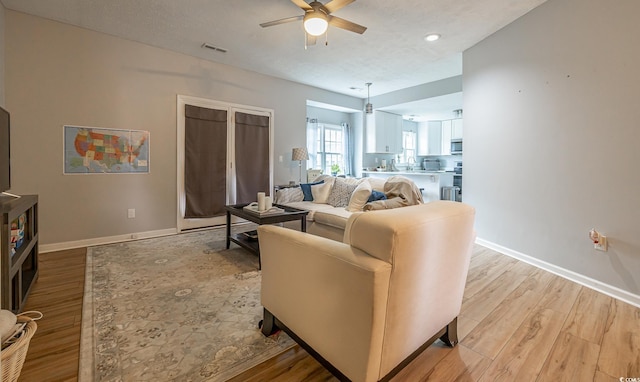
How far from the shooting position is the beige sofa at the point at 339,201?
3.43m

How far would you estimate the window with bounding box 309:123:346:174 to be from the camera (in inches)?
276

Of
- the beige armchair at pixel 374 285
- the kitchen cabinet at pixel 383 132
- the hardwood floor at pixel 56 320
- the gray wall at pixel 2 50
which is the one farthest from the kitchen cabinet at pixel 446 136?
the gray wall at pixel 2 50

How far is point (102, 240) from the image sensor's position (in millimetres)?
3705

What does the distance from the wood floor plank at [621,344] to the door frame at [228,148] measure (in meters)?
4.64

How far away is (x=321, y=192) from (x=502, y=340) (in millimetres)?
2898

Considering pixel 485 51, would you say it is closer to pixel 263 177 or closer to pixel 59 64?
pixel 263 177

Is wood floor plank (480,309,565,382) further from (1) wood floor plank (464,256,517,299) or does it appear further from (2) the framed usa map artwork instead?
(2) the framed usa map artwork

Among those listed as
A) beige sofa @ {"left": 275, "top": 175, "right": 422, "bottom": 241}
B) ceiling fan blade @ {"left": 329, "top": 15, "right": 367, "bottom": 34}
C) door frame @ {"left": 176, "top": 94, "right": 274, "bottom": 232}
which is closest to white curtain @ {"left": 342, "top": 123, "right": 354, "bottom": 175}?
door frame @ {"left": 176, "top": 94, "right": 274, "bottom": 232}

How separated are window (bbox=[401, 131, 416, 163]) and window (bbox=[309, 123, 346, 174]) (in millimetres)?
2140

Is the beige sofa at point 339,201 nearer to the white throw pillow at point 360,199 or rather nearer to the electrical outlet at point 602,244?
the white throw pillow at point 360,199

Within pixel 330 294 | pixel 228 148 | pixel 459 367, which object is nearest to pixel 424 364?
pixel 459 367

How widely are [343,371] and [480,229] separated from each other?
3432 mm

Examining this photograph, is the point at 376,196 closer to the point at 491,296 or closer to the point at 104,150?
the point at 491,296

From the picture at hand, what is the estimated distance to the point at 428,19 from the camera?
3.22 meters
